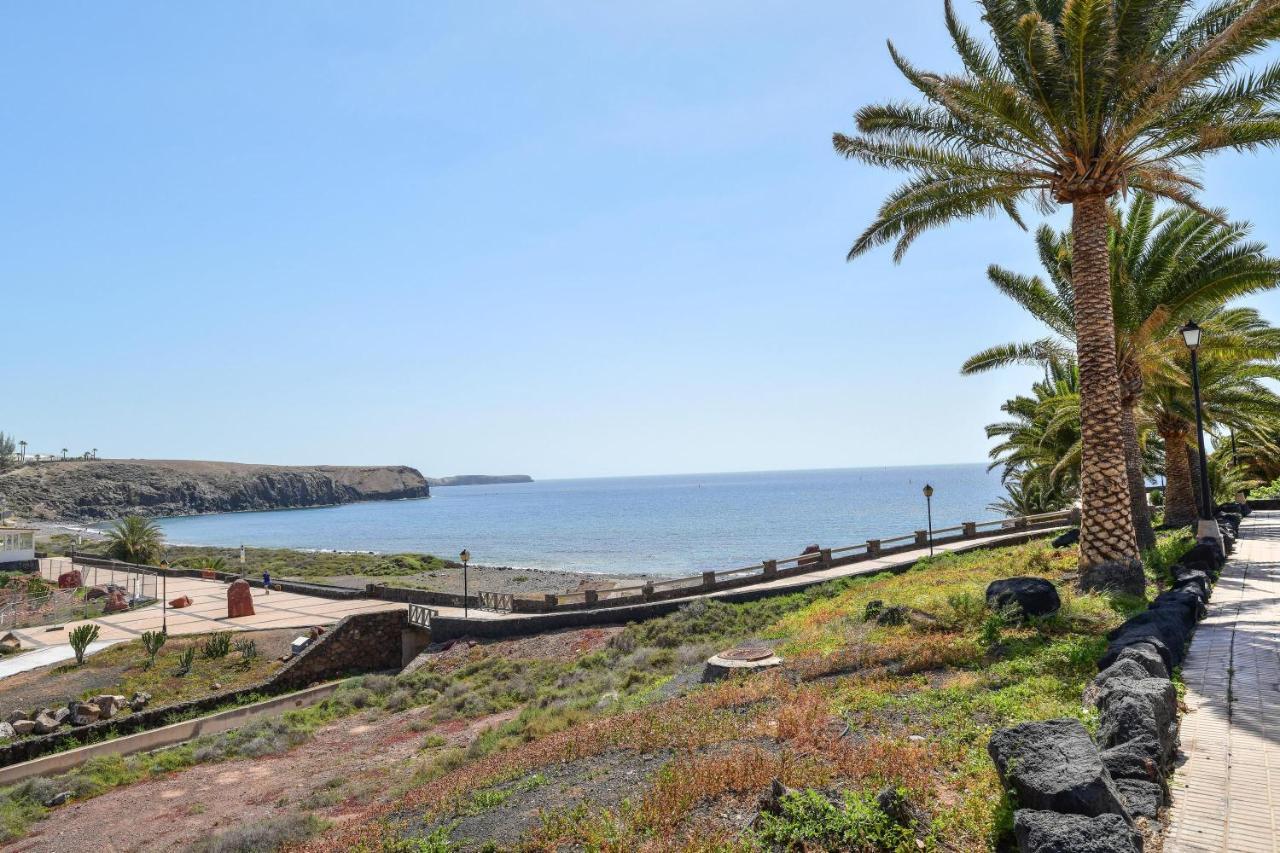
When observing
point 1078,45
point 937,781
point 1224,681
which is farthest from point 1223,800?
point 1078,45

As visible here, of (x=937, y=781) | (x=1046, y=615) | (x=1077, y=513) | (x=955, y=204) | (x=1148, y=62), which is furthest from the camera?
(x=1077, y=513)

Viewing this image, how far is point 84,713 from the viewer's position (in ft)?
62.6

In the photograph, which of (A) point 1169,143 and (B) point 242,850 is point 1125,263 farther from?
(B) point 242,850

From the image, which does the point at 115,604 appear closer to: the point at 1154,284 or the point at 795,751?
the point at 795,751

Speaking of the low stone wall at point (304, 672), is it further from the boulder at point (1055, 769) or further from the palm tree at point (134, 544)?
the palm tree at point (134, 544)

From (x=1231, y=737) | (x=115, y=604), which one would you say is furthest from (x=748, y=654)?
(x=115, y=604)

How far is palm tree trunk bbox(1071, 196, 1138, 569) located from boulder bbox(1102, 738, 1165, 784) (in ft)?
29.0

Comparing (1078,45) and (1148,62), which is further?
(1148,62)

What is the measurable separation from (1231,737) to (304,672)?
960 inches

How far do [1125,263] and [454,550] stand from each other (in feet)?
297

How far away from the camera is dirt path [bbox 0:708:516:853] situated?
41.0 ft

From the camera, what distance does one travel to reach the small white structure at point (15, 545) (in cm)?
4455

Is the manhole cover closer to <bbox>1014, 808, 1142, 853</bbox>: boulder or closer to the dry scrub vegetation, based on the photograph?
the dry scrub vegetation

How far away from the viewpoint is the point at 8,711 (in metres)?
19.6
